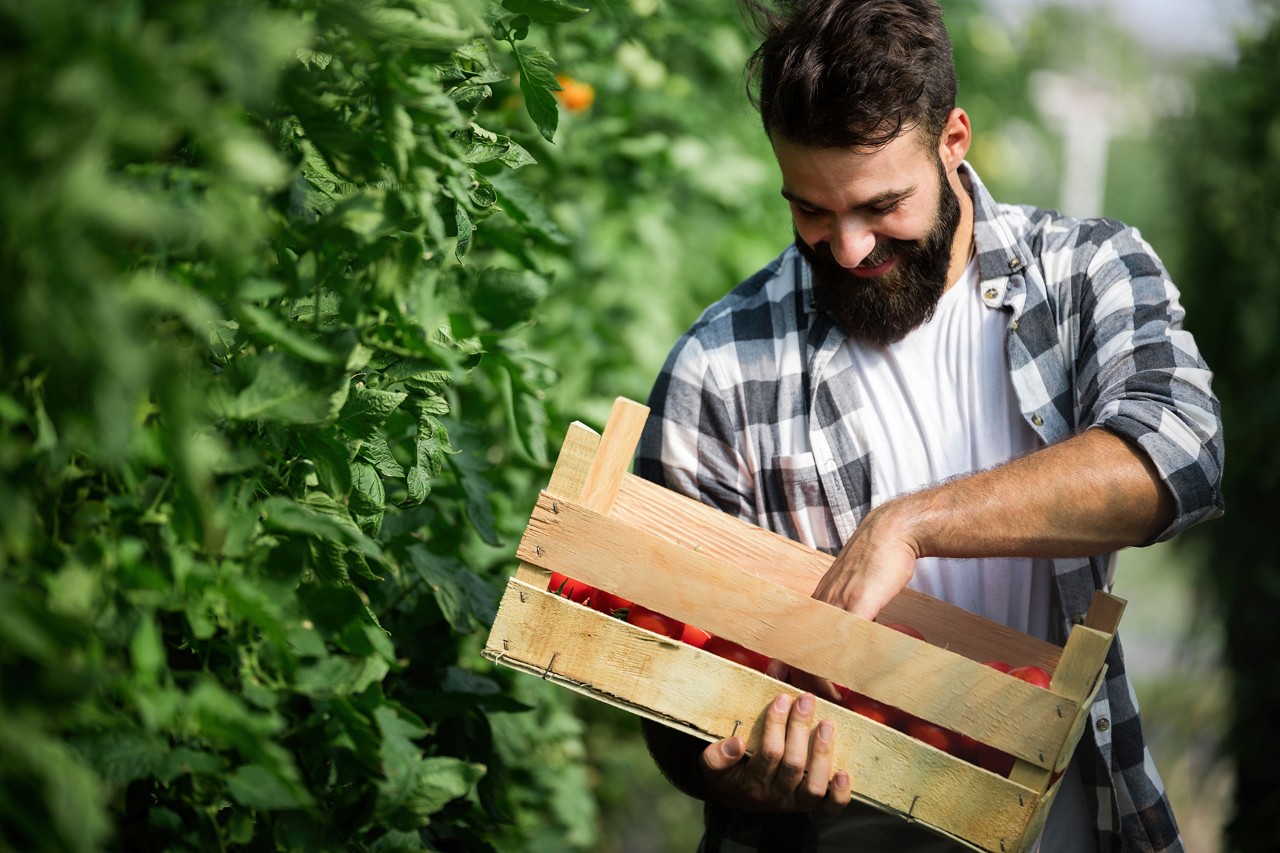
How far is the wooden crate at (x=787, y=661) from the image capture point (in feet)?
4.46

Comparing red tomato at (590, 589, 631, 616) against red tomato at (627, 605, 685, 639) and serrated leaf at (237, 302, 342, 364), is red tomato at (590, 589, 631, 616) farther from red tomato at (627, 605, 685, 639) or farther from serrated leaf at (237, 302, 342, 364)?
serrated leaf at (237, 302, 342, 364)

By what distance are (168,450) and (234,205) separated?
25 centimetres

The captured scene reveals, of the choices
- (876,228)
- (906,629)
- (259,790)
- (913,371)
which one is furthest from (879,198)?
(259,790)

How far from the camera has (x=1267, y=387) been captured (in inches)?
157

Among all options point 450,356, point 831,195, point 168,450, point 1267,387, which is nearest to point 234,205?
point 168,450

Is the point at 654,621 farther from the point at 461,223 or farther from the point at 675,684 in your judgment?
the point at 461,223

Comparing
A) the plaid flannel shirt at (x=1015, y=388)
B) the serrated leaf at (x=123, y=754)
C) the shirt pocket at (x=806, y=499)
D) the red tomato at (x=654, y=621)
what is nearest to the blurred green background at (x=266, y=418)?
the serrated leaf at (x=123, y=754)

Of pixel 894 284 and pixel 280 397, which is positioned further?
pixel 894 284

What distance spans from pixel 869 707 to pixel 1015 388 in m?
0.61

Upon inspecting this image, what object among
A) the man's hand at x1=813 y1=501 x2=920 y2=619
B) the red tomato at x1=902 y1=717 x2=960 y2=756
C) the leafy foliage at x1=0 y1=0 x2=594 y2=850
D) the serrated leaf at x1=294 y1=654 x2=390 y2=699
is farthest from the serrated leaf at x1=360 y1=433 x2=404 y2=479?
the red tomato at x1=902 y1=717 x2=960 y2=756

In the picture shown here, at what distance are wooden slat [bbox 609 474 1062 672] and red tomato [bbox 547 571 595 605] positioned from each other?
0.58 feet

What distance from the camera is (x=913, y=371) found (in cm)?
196

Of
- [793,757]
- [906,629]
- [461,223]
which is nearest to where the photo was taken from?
[461,223]

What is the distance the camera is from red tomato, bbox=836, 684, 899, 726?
58.6 inches
